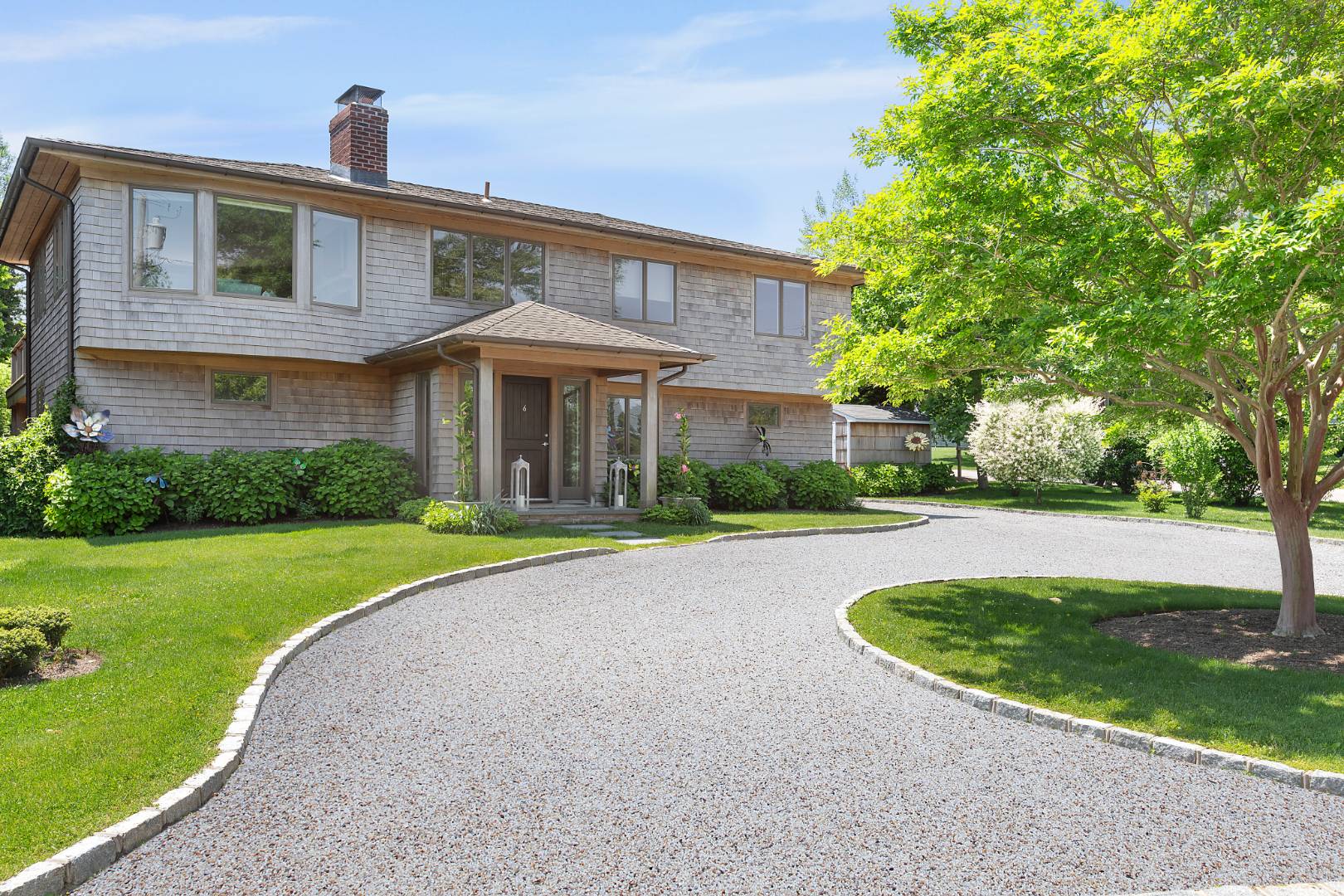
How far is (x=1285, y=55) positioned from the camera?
6836 millimetres

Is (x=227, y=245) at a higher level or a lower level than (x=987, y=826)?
higher

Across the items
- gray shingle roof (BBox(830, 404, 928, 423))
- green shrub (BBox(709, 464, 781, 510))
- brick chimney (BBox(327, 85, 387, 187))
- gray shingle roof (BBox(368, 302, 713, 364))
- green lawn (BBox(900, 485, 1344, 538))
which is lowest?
green lawn (BBox(900, 485, 1344, 538))

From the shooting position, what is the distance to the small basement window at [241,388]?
51.1ft

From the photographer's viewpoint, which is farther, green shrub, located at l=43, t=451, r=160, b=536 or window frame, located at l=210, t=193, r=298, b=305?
window frame, located at l=210, t=193, r=298, b=305

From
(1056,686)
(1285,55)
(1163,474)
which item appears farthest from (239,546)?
(1163,474)

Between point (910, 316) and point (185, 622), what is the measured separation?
7.04m

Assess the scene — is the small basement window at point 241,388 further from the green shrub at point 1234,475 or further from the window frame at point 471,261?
the green shrub at point 1234,475

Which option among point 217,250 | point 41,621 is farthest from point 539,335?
point 41,621

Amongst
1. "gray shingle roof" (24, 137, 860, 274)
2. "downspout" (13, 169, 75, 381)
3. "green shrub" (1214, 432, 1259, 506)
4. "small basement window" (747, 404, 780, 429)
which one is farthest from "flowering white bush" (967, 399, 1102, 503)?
"downspout" (13, 169, 75, 381)

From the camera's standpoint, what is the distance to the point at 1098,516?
20641mm

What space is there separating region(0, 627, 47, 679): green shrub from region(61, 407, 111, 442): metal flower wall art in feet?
31.1

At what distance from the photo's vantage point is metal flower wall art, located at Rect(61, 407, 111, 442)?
13.9 metres

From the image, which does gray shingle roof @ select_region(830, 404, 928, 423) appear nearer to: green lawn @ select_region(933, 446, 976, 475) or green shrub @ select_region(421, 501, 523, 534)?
green lawn @ select_region(933, 446, 976, 475)

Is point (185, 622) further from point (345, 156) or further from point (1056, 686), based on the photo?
point (345, 156)
